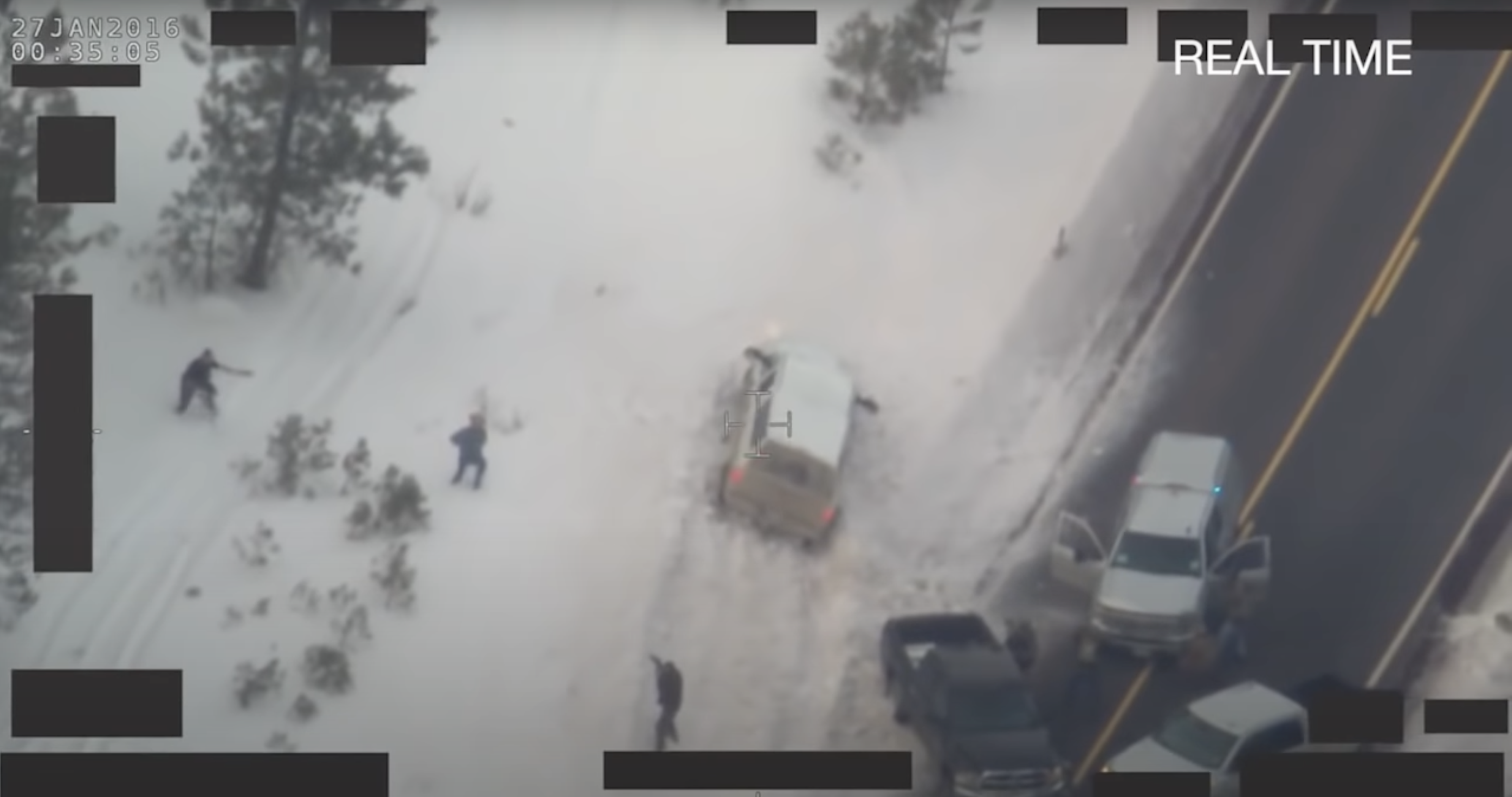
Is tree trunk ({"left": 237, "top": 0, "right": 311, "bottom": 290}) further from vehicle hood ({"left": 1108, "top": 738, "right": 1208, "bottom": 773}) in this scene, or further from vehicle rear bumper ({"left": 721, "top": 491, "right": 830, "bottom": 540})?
vehicle hood ({"left": 1108, "top": 738, "right": 1208, "bottom": 773})

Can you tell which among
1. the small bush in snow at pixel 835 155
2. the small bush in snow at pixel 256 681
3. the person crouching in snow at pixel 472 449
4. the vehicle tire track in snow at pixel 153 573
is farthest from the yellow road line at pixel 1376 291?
the vehicle tire track in snow at pixel 153 573

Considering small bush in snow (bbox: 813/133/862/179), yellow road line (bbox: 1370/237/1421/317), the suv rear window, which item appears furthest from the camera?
small bush in snow (bbox: 813/133/862/179)

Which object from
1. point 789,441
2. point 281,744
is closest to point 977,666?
point 789,441

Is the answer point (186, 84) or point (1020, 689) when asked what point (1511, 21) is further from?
point (186, 84)

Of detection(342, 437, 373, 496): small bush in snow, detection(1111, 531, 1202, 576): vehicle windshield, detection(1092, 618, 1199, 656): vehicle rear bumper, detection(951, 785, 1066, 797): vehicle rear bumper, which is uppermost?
detection(342, 437, 373, 496): small bush in snow
